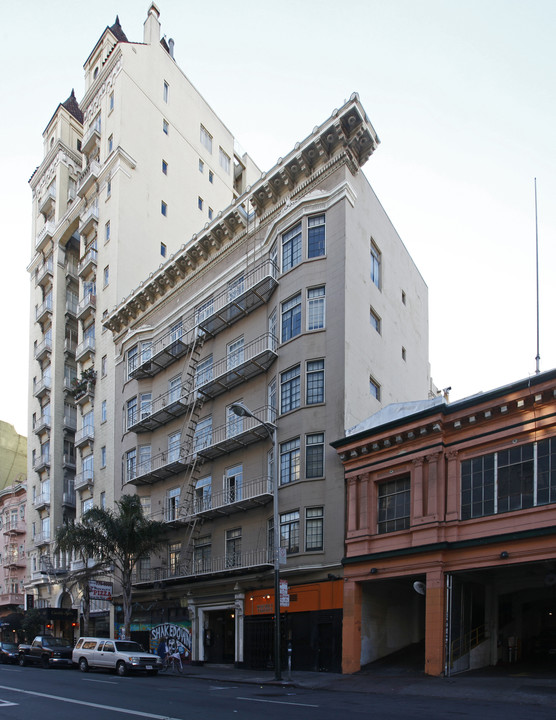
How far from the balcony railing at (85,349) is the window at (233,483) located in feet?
→ 68.9

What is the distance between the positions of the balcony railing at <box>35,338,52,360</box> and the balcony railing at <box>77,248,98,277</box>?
285 inches

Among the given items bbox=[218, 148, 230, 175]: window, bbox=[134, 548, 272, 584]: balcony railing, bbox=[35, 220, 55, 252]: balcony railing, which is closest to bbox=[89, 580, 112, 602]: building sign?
bbox=[134, 548, 272, 584]: balcony railing

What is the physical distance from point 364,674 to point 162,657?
411 inches

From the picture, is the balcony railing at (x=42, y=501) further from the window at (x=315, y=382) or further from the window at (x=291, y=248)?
the window at (x=315, y=382)

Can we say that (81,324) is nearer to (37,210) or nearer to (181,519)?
(37,210)

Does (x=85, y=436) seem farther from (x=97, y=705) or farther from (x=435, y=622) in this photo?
(x=97, y=705)

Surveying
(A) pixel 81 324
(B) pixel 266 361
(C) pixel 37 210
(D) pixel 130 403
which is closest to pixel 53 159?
(C) pixel 37 210

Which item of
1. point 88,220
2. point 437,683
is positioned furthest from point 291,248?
point 88,220

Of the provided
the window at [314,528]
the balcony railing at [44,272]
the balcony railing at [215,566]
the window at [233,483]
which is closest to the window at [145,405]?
the window at [233,483]

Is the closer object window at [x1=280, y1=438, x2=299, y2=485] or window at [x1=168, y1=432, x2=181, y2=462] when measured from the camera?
window at [x1=280, y1=438, x2=299, y2=485]

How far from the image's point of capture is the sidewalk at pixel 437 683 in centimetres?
1842

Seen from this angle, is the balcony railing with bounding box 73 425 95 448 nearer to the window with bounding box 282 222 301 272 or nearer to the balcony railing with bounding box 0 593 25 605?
the balcony railing with bounding box 0 593 25 605

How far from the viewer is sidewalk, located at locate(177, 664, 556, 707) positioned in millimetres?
18422

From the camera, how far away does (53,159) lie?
62781mm
